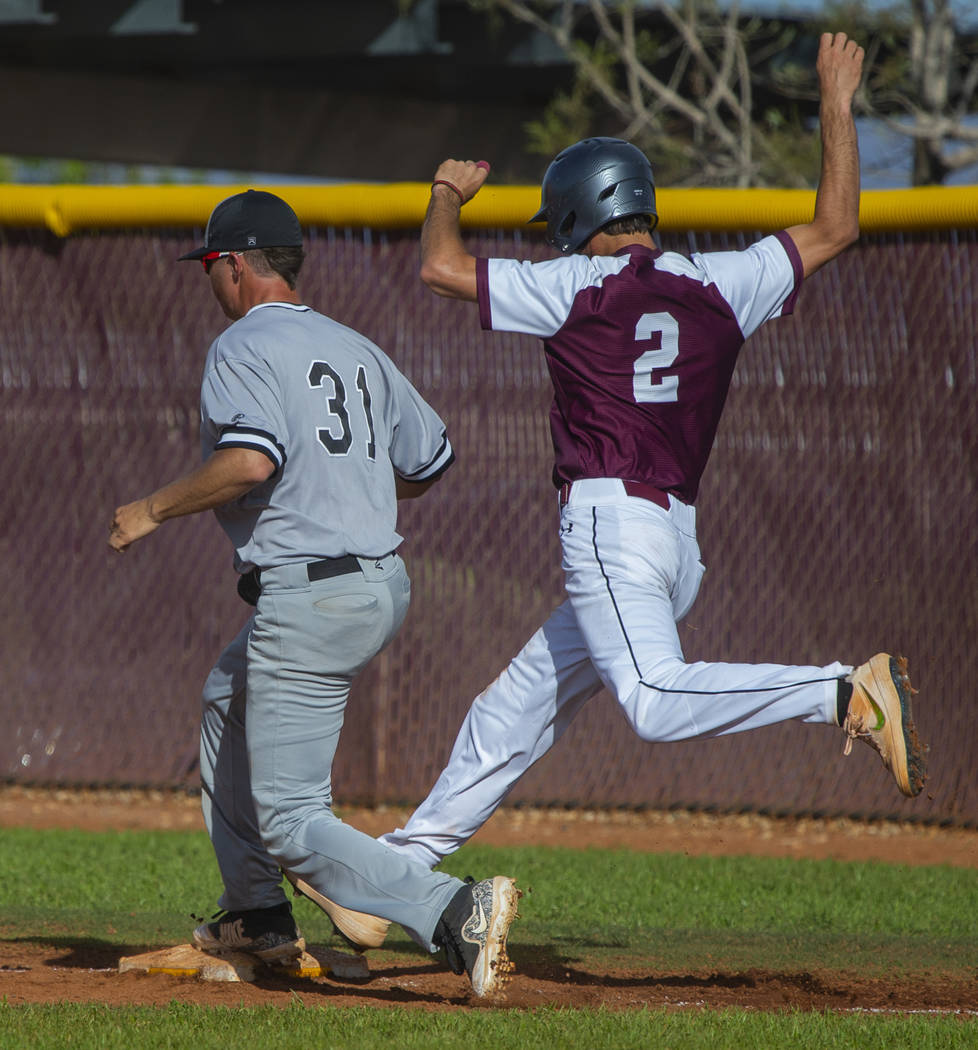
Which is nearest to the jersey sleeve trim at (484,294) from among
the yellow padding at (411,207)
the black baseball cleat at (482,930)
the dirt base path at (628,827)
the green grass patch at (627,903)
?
the black baseball cleat at (482,930)

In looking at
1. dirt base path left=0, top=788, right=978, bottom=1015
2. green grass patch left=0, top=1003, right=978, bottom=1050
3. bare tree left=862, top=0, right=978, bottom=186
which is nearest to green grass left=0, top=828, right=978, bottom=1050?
green grass patch left=0, top=1003, right=978, bottom=1050

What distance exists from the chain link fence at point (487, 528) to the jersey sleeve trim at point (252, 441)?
321 cm

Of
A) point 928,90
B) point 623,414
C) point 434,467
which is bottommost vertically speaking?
point 434,467

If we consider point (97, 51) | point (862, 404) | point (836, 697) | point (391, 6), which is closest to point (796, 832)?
point (862, 404)

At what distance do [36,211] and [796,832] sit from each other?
4.72 m

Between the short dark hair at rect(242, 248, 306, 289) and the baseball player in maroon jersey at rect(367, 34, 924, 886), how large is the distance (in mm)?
396

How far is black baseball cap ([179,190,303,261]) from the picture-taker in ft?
13.1

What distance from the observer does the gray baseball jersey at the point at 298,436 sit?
3.77 meters

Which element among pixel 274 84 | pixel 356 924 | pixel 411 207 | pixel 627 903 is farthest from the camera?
pixel 274 84

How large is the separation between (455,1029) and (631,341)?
6.05ft

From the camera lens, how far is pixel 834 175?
161 inches

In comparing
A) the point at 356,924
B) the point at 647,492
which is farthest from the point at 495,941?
the point at 647,492

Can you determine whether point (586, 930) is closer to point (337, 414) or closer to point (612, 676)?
point (612, 676)

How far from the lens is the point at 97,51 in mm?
16375
